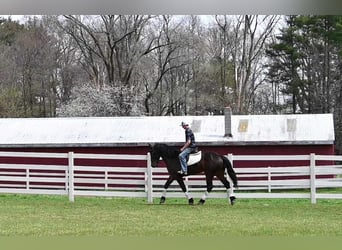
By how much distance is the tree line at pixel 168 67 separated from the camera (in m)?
8.72

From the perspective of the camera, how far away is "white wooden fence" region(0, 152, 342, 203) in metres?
8.27

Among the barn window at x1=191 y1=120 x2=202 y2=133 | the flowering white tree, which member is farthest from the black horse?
the flowering white tree

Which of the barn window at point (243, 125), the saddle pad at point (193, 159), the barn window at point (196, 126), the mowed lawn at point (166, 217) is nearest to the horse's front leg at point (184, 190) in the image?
the mowed lawn at point (166, 217)

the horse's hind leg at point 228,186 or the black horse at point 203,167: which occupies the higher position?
the black horse at point 203,167

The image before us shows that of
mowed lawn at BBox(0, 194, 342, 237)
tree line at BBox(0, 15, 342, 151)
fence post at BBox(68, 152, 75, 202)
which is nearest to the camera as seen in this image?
mowed lawn at BBox(0, 194, 342, 237)

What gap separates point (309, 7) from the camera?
26.8ft

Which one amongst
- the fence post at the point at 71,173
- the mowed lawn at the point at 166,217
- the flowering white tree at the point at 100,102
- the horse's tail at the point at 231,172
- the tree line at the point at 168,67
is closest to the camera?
the mowed lawn at the point at 166,217

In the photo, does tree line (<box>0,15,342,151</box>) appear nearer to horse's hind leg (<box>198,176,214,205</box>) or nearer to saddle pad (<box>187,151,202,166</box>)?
saddle pad (<box>187,151,202,166</box>)

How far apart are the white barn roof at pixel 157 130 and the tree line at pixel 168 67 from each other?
14 centimetres

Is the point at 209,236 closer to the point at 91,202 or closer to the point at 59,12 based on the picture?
the point at 91,202

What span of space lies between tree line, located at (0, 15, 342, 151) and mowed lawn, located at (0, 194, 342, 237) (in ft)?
4.34

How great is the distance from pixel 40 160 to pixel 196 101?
7.71 feet

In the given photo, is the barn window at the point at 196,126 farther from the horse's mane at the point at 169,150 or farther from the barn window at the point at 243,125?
the horse's mane at the point at 169,150

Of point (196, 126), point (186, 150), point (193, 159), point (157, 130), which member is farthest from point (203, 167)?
point (157, 130)
